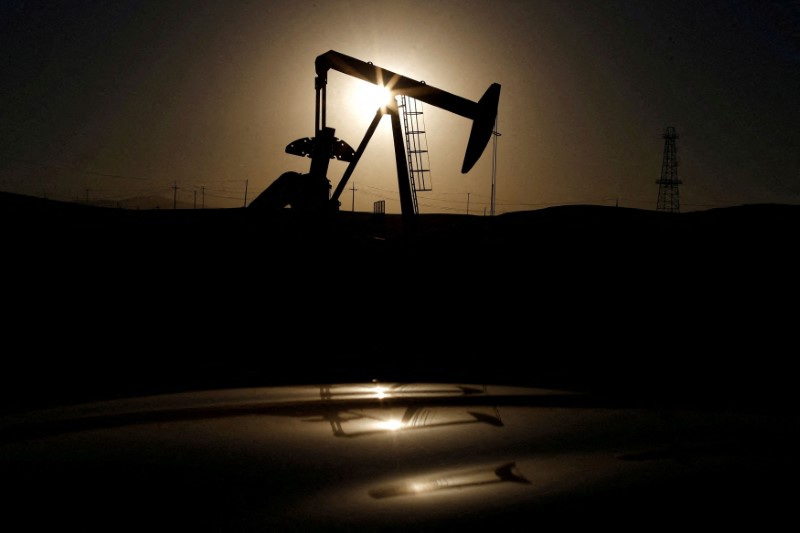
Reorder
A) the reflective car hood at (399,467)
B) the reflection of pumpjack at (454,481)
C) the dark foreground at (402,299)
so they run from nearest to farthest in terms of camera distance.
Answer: the reflective car hood at (399,467), the reflection of pumpjack at (454,481), the dark foreground at (402,299)

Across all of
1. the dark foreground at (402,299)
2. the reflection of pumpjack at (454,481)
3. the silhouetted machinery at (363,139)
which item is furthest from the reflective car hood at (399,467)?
the silhouetted machinery at (363,139)

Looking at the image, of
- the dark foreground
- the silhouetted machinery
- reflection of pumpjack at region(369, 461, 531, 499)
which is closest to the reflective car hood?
reflection of pumpjack at region(369, 461, 531, 499)

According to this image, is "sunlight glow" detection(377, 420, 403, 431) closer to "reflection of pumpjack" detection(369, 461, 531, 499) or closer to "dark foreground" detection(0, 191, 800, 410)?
"reflection of pumpjack" detection(369, 461, 531, 499)

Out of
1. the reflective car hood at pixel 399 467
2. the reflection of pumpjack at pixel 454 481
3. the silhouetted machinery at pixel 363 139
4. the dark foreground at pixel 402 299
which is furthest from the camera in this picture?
the silhouetted machinery at pixel 363 139

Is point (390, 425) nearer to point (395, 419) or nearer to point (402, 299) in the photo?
point (395, 419)

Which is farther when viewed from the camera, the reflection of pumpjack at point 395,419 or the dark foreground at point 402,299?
the dark foreground at point 402,299

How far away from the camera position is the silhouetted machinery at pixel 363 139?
17.4 m

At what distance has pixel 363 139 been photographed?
18.2 m

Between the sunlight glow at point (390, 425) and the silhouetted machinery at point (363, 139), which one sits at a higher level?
the silhouetted machinery at point (363, 139)

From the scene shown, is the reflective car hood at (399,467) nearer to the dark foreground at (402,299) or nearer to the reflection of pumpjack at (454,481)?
the reflection of pumpjack at (454,481)

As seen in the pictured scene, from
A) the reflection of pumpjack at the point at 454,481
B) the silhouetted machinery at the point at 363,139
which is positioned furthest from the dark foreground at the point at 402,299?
the reflection of pumpjack at the point at 454,481

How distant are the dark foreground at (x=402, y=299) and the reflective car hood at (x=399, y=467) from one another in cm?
821

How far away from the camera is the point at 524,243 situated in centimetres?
2012

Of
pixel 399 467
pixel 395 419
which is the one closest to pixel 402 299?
pixel 395 419
